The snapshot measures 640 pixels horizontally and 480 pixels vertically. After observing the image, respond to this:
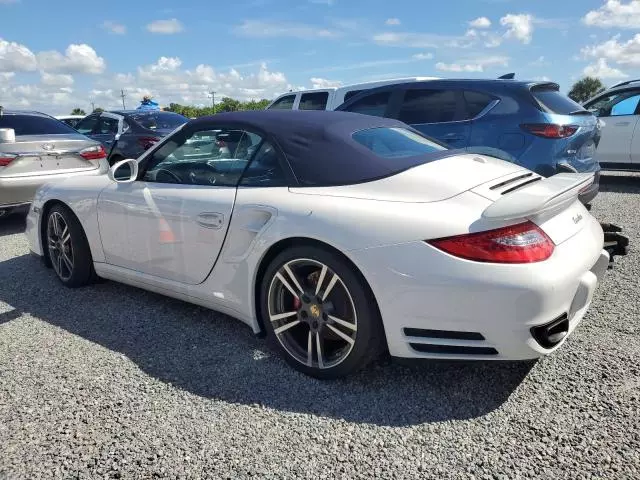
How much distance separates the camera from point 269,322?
2803mm

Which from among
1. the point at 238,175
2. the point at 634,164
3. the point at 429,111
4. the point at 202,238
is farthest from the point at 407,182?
the point at 634,164

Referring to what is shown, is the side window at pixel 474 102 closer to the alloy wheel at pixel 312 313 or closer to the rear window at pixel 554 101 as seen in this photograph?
the rear window at pixel 554 101

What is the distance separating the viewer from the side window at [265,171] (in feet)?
9.37

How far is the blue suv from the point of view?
5.16 m

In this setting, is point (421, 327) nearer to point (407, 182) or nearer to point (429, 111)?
point (407, 182)

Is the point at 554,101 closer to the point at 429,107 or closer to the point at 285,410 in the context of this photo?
the point at 429,107

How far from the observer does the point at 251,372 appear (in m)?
2.78

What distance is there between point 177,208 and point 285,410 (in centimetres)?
140

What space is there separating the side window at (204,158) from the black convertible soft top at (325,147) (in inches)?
4.0

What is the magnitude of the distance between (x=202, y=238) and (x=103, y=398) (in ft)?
3.23

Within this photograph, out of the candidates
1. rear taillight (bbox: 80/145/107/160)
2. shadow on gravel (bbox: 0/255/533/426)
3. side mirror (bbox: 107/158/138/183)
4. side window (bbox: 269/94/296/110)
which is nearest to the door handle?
shadow on gravel (bbox: 0/255/533/426)

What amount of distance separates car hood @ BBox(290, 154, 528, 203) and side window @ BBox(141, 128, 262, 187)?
1.67ft

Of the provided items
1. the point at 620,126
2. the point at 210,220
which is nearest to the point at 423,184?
the point at 210,220

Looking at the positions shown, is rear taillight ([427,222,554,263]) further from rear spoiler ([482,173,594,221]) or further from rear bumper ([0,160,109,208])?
rear bumper ([0,160,109,208])
